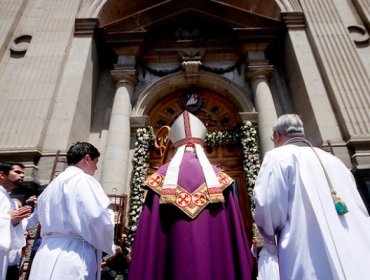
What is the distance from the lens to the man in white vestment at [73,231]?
8.11 ft

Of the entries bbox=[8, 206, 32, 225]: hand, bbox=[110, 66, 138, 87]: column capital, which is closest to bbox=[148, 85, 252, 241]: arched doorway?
bbox=[110, 66, 138, 87]: column capital

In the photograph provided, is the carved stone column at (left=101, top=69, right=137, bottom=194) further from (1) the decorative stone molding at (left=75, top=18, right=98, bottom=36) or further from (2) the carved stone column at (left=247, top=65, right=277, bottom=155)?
(2) the carved stone column at (left=247, top=65, right=277, bottom=155)

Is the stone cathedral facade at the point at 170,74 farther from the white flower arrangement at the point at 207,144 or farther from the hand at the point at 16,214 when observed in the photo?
the hand at the point at 16,214

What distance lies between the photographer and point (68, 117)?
273 inches

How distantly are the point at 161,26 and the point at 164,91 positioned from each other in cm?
293

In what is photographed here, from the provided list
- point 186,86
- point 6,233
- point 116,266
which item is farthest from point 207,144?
point 6,233

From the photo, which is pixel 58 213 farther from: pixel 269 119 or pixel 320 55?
pixel 320 55

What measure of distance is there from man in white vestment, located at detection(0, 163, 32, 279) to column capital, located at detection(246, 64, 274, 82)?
6.78m

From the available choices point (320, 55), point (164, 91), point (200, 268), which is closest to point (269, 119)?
point (320, 55)

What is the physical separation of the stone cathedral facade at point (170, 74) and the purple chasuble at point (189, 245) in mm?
4456

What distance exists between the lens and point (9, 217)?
10.1 ft

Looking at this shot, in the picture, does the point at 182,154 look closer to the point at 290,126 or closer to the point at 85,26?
the point at 290,126

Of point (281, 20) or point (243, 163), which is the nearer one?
point (243, 163)

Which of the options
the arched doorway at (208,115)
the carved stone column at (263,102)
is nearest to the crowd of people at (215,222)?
the carved stone column at (263,102)
